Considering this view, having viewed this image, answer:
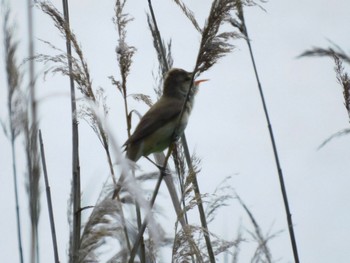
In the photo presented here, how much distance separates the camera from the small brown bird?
3.87m

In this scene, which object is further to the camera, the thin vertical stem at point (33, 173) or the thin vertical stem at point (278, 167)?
the thin vertical stem at point (278, 167)

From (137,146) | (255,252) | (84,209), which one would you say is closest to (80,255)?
(84,209)

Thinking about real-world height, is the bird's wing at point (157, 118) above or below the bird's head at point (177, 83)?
below

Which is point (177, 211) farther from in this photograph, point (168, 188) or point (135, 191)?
point (135, 191)

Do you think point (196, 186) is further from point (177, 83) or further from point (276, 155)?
point (177, 83)

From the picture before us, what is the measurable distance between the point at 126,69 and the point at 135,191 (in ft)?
5.79

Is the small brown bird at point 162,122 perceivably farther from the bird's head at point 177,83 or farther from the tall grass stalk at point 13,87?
the tall grass stalk at point 13,87

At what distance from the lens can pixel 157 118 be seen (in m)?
4.11

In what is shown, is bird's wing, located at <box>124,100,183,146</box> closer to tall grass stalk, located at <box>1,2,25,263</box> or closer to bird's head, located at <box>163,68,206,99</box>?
bird's head, located at <box>163,68,206,99</box>

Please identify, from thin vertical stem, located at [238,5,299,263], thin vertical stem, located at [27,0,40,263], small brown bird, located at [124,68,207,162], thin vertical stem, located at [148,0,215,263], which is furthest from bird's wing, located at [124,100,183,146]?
thin vertical stem, located at [27,0,40,263]

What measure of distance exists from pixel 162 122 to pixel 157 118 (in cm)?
5

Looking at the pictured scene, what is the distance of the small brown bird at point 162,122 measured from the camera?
12.7ft

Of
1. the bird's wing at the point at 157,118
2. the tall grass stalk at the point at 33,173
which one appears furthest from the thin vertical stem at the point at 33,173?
the bird's wing at the point at 157,118

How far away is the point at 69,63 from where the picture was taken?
8.14 ft
